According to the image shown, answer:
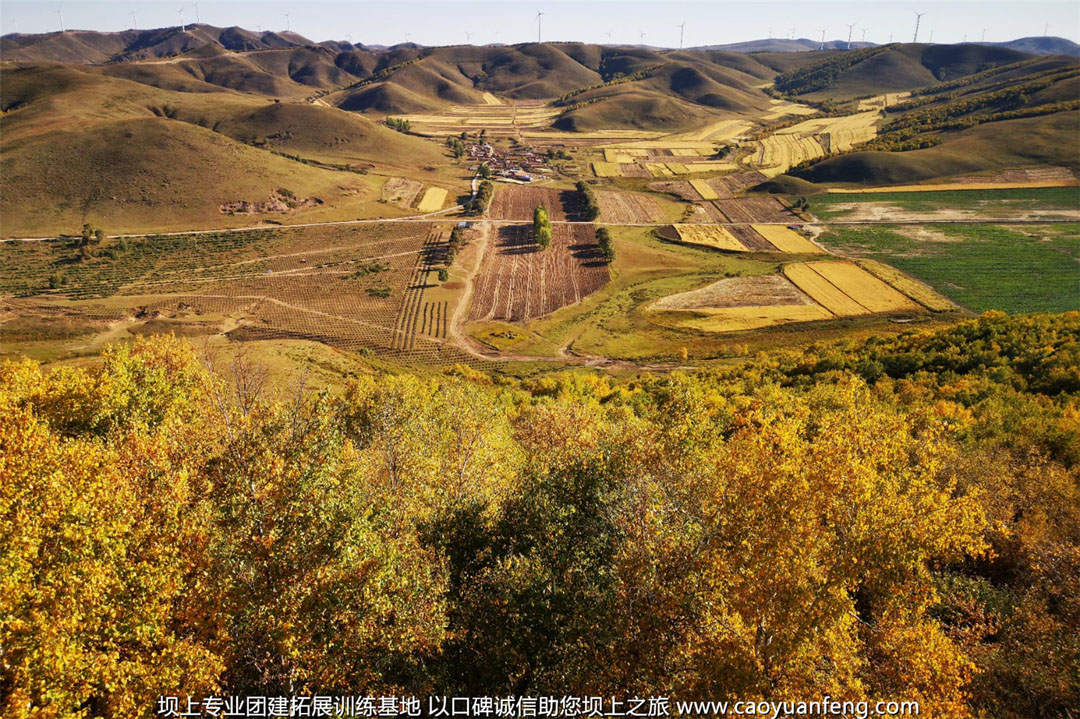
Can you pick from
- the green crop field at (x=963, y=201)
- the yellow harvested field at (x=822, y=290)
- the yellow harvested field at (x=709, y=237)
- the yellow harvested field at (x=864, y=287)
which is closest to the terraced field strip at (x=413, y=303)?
the yellow harvested field at (x=709, y=237)

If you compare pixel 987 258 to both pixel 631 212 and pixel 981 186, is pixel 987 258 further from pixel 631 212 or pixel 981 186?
pixel 631 212

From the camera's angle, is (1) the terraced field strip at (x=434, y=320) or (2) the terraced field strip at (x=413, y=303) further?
(1) the terraced field strip at (x=434, y=320)

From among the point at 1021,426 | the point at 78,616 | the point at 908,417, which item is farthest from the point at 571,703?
the point at 1021,426

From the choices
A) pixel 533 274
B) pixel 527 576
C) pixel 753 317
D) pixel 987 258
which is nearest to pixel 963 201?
pixel 987 258

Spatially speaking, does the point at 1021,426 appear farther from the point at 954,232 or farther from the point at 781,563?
the point at 954,232

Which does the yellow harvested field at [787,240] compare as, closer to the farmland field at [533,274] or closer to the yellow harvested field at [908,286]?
the yellow harvested field at [908,286]

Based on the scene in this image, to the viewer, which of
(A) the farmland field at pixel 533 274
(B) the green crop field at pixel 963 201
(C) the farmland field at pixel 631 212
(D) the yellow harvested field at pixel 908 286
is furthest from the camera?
(C) the farmland field at pixel 631 212
